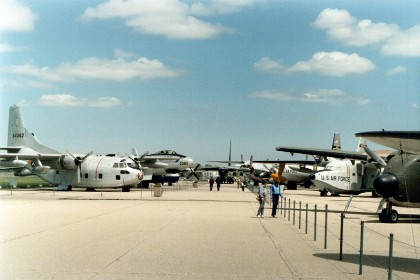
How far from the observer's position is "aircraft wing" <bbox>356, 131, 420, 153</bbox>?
8.18 m

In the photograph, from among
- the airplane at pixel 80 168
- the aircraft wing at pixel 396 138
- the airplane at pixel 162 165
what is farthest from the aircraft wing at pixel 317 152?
the airplane at pixel 162 165

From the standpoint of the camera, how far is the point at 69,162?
46.8 meters

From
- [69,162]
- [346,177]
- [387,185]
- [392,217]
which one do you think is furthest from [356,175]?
[387,185]

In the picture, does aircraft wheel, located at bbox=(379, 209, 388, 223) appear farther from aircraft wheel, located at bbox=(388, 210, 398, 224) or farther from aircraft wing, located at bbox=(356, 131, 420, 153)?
aircraft wing, located at bbox=(356, 131, 420, 153)

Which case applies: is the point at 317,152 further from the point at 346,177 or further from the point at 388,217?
the point at 346,177

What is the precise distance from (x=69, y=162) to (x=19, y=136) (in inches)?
363

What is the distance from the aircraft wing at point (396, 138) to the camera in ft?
26.8

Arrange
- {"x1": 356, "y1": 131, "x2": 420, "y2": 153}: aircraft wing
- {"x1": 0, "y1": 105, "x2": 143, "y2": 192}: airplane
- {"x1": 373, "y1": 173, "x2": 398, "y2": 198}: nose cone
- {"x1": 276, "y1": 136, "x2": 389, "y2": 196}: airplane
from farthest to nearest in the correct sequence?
{"x1": 0, "y1": 105, "x2": 143, "y2": 192}: airplane → {"x1": 276, "y1": 136, "x2": 389, "y2": 196}: airplane → {"x1": 373, "y1": 173, "x2": 398, "y2": 198}: nose cone → {"x1": 356, "y1": 131, "x2": 420, "y2": 153}: aircraft wing

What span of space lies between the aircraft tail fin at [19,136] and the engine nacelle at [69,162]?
15.0 ft

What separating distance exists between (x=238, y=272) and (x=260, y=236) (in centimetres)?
618

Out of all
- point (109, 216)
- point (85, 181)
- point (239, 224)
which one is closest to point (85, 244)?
point (239, 224)

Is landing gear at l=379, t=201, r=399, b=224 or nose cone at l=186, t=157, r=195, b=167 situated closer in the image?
landing gear at l=379, t=201, r=399, b=224

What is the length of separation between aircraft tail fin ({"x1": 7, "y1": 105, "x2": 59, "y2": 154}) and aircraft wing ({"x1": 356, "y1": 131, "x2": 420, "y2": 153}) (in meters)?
46.2

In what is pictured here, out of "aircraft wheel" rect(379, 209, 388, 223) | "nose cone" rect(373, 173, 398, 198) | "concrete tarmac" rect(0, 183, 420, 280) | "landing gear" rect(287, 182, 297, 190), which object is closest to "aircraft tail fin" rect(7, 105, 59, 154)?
"landing gear" rect(287, 182, 297, 190)
